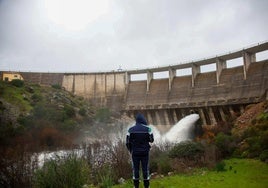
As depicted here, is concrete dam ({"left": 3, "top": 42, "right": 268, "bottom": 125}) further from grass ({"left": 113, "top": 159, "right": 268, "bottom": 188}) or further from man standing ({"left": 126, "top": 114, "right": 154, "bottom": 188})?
man standing ({"left": 126, "top": 114, "right": 154, "bottom": 188})

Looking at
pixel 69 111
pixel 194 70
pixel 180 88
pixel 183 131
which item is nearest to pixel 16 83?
pixel 69 111

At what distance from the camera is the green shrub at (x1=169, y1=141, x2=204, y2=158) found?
14606mm

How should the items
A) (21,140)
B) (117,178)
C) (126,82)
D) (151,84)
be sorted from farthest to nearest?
(126,82) → (151,84) → (21,140) → (117,178)

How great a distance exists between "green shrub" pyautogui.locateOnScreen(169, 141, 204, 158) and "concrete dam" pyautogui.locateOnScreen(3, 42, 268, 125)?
1787 cm

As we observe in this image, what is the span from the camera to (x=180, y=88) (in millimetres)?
42094

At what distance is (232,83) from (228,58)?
3.54 m

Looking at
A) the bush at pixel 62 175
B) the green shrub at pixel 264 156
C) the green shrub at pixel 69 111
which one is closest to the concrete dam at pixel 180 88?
the green shrub at pixel 69 111

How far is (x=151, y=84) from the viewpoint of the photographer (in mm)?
46531

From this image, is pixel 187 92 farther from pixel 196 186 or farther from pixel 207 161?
pixel 196 186

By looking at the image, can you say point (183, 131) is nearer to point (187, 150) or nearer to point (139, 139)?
point (187, 150)

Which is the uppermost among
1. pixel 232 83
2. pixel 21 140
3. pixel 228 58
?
pixel 228 58

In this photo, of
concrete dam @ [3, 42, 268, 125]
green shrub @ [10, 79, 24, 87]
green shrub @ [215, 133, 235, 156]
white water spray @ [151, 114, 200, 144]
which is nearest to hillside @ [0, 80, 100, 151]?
green shrub @ [10, 79, 24, 87]

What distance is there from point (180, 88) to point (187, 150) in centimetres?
2776

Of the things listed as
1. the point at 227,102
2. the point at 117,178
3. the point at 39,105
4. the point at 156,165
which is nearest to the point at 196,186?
the point at 117,178
